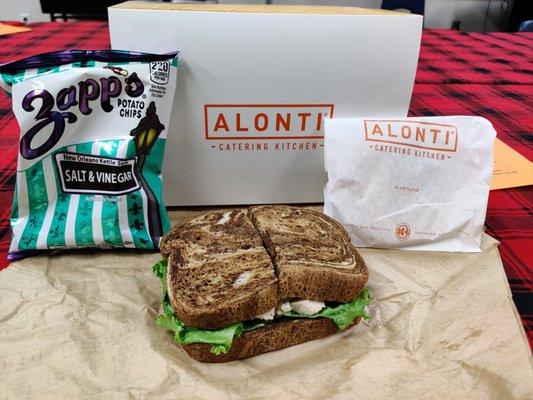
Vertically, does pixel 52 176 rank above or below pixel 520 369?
above

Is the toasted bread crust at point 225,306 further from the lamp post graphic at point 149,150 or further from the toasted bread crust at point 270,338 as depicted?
the lamp post graphic at point 149,150

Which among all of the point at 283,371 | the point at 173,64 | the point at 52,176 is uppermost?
the point at 173,64

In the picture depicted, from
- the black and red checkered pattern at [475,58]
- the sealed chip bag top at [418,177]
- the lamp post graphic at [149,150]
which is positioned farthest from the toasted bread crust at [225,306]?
the black and red checkered pattern at [475,58]

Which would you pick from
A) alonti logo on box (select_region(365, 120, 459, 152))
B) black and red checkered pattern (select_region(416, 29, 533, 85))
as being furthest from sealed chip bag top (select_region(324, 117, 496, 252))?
black and red checkered pattern (select_region(416, 29, 533, 85))

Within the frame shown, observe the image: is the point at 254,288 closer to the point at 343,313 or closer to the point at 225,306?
the point at 225,306

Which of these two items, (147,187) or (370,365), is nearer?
(370,365)

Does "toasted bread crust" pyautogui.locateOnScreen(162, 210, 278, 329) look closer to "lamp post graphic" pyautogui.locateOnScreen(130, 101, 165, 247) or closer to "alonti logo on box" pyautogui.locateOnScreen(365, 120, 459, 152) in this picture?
"lamp post graphic" pyautogui.locateOnScreen(130, 101, 165, 247)

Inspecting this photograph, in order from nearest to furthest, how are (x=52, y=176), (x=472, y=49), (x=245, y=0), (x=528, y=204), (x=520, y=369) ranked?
(x=520, y=369)
(x=52, y=176)
(x=528, y=204)
(x=472, y=49)
(x=245, y=0)

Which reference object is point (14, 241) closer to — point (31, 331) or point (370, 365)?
point (31, 331)

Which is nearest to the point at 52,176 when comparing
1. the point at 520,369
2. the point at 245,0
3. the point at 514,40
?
the point at 520,369
